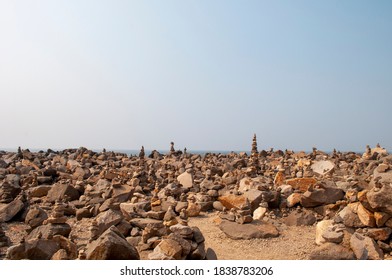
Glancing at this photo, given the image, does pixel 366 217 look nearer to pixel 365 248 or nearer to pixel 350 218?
pixel 350 218

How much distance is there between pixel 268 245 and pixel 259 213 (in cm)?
214

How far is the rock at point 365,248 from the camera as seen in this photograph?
730 cm

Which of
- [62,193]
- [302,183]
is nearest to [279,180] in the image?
[302,183]

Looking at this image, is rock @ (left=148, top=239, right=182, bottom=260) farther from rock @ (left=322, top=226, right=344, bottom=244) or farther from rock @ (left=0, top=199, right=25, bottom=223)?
rock @ (left=0, top=199, right=25, bottom=223)

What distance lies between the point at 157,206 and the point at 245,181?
4.43 metres

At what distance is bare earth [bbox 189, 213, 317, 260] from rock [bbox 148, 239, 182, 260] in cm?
219

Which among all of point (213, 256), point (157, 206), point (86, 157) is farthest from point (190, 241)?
point (86, 157)

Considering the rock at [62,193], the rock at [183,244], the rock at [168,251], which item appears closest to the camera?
the rock at [168,251]

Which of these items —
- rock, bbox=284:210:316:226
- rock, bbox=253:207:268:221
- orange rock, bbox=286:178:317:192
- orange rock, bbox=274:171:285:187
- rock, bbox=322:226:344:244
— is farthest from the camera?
orange rock, bbox=274:171:285:187

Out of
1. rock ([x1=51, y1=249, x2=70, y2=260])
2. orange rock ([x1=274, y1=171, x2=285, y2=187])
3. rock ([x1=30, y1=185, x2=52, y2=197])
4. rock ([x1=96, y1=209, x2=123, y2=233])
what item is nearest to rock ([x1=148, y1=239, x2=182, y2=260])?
rock ([x1=51, y1=249, x2=70, y2=260])

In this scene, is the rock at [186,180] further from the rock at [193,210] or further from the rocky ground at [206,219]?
the rock at [193,210]

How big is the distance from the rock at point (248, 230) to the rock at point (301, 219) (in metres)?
0.98

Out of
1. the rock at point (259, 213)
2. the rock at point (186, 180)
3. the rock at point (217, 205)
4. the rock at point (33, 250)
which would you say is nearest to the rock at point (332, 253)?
the rock at point (259, 213)

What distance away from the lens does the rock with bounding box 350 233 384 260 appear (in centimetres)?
730
